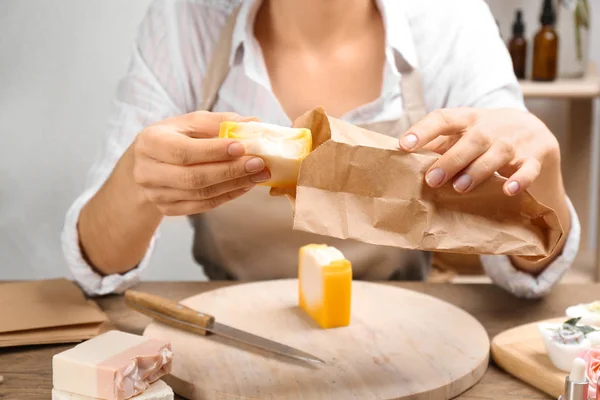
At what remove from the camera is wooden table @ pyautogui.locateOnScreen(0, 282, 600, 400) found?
0.86m

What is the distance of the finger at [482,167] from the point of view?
0.80 m

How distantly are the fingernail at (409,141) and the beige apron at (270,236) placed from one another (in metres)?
0.53

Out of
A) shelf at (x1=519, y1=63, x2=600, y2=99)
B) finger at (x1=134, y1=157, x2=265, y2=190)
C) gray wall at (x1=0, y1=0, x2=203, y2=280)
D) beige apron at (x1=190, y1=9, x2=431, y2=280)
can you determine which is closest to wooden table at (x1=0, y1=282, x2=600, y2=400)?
beige apron at (x1=190, y1=9, x2=431, y2=280)

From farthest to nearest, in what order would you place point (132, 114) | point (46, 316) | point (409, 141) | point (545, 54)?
point (545, 54) → point (132, 114) → point (46, 316) → point (409, 141)

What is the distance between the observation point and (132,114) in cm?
131

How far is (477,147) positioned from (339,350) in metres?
0.31

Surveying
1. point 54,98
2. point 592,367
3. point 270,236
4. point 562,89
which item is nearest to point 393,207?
point 592,367

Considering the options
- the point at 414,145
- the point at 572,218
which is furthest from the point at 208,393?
the point at 572,218

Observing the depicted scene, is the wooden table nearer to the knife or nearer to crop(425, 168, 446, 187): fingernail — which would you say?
the knife

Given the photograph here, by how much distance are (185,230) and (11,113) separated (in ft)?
2.04

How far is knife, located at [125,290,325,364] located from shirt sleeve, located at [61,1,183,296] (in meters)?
0.15

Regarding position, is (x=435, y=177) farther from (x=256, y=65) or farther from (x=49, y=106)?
(x=49, y=106)

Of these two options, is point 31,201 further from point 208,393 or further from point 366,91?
point 208,393

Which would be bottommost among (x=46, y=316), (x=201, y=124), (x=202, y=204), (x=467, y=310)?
(x=467, y=310)
